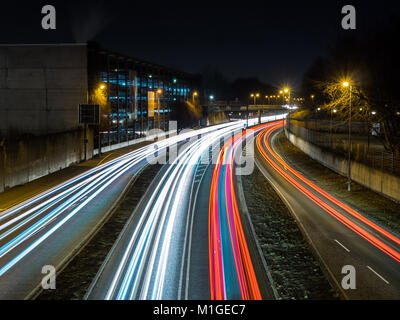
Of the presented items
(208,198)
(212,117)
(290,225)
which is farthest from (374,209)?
(212,117)

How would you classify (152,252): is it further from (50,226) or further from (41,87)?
(41,87)

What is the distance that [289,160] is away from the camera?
132 ft

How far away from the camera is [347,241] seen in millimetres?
15711

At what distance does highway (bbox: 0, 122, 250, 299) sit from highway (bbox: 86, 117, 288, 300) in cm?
58

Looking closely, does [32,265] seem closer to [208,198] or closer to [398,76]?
[208,198]

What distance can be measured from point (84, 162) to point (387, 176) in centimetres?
2745

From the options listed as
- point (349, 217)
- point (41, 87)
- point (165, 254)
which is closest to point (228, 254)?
point (165, 254)

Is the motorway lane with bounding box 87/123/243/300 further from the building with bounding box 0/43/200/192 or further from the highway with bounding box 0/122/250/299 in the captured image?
the building with bounding box 0/43/200/192

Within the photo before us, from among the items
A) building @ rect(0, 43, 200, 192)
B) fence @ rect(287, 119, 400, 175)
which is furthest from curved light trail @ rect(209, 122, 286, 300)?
building @ rect(0, 43, 200, 192)

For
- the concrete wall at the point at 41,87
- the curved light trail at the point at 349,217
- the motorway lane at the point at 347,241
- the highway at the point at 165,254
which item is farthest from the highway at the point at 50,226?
the concrete wall at the point at 41,87

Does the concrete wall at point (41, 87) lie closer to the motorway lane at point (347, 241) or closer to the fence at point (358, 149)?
the fence at point (358, 149)

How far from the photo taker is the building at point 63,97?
36500 millimetres

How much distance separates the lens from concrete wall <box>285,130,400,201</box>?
73.2 feet

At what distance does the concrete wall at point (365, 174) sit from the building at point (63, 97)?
22.8 m
